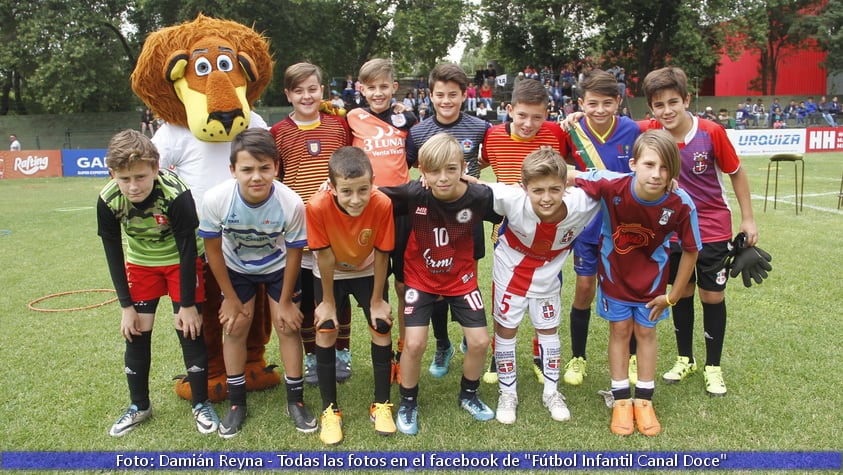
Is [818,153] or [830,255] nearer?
[830,255]

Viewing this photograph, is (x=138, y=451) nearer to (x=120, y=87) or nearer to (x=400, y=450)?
(x=400, y=450)

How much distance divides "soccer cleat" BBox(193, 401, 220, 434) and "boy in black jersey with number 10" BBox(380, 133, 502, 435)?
1049mm

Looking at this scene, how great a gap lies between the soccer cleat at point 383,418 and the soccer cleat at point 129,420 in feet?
4.37

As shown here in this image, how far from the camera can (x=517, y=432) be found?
3316 millimetres

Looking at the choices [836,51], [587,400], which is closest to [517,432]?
[587,400]

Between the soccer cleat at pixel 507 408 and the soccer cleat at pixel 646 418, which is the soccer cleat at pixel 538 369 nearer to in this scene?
the soccer cleat at pixel 507 408

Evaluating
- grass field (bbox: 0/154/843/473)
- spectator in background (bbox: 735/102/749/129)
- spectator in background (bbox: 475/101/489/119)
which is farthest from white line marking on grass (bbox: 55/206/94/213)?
spectator in background (bbox: 735/102/749/129)

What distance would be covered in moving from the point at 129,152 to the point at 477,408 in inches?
94.2

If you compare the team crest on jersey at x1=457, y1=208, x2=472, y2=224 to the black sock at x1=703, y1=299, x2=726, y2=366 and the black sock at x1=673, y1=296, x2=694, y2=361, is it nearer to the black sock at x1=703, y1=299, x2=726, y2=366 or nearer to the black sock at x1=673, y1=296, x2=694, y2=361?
the black sock at x1=673, y1=296, x2=694, y2=361

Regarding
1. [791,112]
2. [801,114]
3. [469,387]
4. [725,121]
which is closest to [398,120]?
[469,387]

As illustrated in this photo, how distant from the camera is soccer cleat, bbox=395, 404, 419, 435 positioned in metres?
3.33

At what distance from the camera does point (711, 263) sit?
3.79m

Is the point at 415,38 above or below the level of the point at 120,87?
above

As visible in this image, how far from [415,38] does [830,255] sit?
27462mm
